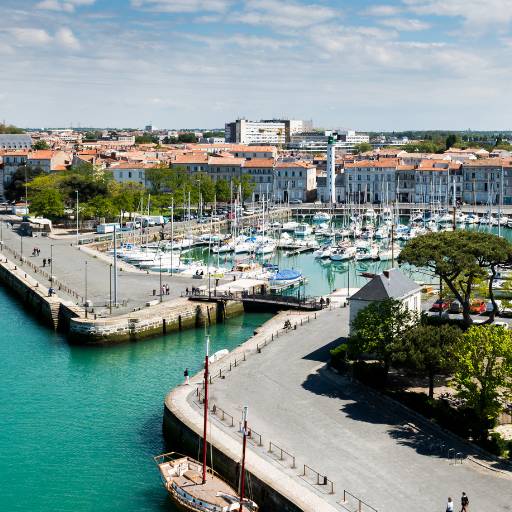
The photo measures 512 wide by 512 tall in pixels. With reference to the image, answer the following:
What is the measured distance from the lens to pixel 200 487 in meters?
28.1

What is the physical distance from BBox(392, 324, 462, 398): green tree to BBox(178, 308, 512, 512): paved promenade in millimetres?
2361

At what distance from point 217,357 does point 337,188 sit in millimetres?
102294

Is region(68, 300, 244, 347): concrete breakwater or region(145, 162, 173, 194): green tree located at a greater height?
region(145, 162, 173, 194): green tree

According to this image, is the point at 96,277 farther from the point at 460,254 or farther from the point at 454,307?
the point at 460,254

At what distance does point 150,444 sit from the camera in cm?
3456

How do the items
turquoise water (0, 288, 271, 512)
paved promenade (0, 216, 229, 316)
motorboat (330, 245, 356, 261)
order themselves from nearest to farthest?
1. turquoise water (0, 288, 271, 512)
2. paved promenade (0, 216, 229, 316)
3. motorboat (330, 245, 356, 261)

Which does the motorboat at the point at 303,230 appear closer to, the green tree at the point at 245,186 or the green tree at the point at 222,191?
the green tree at the point at 222,191

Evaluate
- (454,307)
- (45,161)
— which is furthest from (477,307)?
(45,161)

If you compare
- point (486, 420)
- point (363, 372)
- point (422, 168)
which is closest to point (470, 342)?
point (486, 420)

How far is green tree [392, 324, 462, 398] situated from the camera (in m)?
32.7

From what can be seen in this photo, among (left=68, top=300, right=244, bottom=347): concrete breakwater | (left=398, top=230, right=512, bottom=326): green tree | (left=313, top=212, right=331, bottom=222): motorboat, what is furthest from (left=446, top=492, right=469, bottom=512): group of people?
(left=313, top=212, right=331, bottom=222): motorboat

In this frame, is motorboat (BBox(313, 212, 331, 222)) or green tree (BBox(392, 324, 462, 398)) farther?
motorboat (BBox(313, 212, 331, 222))

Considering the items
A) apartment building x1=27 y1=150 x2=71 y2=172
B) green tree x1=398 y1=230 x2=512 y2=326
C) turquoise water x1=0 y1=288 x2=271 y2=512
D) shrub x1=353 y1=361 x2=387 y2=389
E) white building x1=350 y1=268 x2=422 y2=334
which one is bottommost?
turquoise water x1=0 y1=288 x2=271 y2=512

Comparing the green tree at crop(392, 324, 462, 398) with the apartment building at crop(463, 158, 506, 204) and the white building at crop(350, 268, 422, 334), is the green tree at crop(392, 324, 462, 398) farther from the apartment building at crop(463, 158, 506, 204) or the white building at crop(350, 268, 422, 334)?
the apartment building at crop(463, 158, 506, 204)
